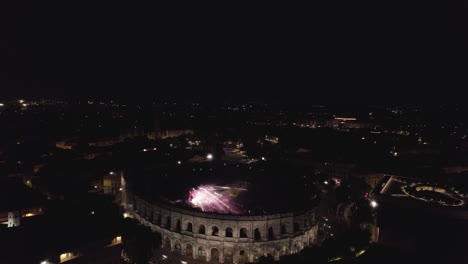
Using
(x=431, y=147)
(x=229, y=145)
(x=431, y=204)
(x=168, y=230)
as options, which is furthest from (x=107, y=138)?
(x=431, y=147)

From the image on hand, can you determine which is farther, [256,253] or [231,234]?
[231,234]

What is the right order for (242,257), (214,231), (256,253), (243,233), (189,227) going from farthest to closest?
(189,227) → (214,231) → (243,233) → (256,253) → (242,257)

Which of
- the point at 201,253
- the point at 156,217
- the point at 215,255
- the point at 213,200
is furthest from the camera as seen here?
the point at 213,200

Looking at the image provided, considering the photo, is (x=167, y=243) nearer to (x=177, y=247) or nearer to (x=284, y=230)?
(x=177, y=247)

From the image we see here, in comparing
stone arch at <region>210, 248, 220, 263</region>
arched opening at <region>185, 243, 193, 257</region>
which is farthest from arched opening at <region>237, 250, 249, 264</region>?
arched opening at <region>185, 243, 193, 257</region>

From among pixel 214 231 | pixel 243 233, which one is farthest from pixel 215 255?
pixel 243 233

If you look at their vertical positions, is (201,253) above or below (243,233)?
below

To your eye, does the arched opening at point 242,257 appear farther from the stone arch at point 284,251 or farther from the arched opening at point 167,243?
the arched opening at point 167,243
